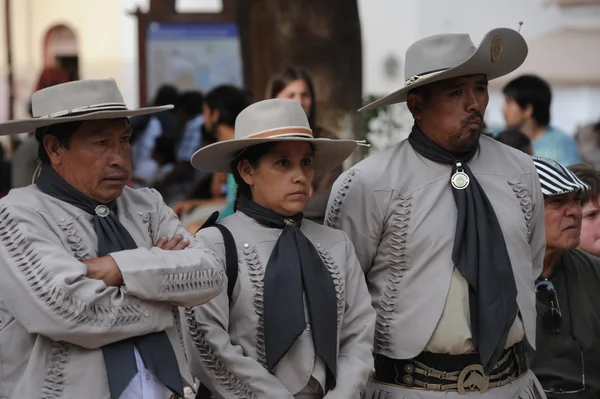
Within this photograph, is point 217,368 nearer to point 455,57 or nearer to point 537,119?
point 455,57

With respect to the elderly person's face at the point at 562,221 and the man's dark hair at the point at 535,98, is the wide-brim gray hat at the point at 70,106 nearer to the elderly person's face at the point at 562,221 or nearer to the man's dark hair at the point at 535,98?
the elderly person's face at the point at 562,221

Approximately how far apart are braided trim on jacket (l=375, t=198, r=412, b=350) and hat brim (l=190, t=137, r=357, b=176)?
12.9 inches

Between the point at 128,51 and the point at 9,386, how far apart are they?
1636 cm

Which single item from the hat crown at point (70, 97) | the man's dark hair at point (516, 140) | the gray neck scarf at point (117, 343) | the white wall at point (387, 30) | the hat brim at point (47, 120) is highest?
the white wall at point (387, 30)

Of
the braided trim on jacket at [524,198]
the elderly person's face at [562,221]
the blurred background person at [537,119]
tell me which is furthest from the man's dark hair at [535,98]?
the braided trim on jacket at [524,198]

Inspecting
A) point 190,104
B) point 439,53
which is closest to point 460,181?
point 439,53

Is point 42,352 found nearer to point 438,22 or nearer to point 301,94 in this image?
point 301,94

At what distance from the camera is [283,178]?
170 inches

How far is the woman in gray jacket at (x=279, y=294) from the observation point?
161 inches

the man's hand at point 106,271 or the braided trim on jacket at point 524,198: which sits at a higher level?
the braided trim on jacket at point 524,198

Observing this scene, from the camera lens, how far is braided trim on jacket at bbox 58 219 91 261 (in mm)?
3842

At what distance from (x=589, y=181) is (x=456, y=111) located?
189 centimetres

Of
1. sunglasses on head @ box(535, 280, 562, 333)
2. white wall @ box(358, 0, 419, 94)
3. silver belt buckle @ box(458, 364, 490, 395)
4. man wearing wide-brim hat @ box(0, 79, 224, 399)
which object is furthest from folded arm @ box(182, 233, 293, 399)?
white wall @ box(358, 0, 419, 94)

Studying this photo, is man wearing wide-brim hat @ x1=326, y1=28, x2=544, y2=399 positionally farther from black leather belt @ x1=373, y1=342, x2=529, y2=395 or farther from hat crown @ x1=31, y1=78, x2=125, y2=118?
hat crown @ x1=31, y1=78, x2=125, y2=118
